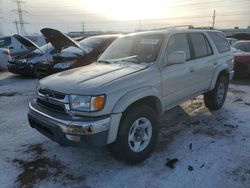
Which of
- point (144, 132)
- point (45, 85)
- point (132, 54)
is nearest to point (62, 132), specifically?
point (45, 85)

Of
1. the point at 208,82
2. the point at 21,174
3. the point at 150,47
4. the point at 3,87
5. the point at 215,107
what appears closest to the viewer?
the point at 21,174

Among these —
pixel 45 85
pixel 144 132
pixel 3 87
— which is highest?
pixel 45 85

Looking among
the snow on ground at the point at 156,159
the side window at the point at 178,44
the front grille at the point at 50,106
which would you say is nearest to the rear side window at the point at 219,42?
the side window at the point at 178,44

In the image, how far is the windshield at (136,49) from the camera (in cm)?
413

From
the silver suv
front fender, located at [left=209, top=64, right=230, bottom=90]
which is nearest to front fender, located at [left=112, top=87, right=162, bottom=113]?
the silver suv

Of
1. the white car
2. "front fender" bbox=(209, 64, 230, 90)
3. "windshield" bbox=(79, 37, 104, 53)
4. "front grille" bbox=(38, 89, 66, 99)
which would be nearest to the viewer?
"front grille" bbox=(38, 89, 66, 99)

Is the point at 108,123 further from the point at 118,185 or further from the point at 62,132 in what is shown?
the point at 118,185

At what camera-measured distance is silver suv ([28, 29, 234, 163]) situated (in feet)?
10.3

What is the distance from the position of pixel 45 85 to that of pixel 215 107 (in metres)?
3.85

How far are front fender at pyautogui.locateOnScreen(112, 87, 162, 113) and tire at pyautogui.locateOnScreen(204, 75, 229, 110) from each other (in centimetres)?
232

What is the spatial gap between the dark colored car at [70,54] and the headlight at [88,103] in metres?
4.39

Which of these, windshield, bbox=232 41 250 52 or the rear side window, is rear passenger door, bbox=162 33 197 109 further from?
windshield, bbox=232 41 250 52

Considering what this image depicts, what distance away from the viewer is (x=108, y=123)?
10.3 ft

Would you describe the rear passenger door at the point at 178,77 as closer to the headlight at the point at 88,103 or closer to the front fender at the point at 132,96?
the front fender at the point at 132,96
